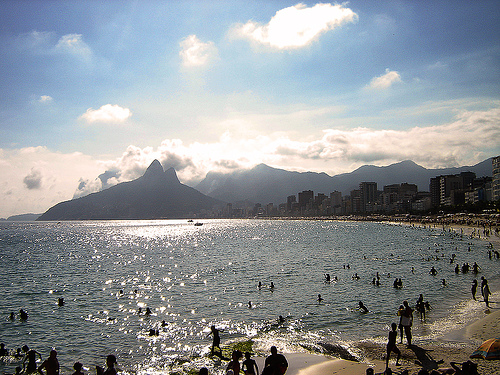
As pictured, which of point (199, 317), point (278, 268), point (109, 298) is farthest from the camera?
point (278, 268)

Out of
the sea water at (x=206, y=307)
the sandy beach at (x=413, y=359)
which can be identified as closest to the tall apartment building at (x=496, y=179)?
the sea water at (x=206, y=307)

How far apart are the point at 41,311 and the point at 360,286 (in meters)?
33.1

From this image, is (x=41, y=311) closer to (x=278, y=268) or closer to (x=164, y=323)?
(x=164, y=323)

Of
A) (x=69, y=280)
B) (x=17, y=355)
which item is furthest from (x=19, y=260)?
(x=17, y=355)

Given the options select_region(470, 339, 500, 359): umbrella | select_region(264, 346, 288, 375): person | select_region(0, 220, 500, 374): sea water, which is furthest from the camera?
select_region(0, 220, 500, 374): sea water

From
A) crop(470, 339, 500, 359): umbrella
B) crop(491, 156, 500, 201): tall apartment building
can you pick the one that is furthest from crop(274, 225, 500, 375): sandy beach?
crop(491, 156, 500, 201): tall apartment building

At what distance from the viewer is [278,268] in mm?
53031

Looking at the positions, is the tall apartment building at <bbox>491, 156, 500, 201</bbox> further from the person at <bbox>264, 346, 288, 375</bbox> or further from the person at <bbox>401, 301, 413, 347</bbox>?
the person at <bbox>264, 346, 288, 375</bbox>

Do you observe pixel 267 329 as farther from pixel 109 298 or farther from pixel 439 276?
pixel 439 276

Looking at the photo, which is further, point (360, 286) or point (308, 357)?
point (360, 286)

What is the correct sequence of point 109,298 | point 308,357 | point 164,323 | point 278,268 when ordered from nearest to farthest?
point 308,357 < point 164,323 < point 109,298 < point 278,268

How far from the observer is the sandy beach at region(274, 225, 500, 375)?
15.4 m

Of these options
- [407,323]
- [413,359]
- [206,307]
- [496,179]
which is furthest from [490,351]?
[496,179]

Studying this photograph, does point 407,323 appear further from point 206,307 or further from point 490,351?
point 206,307
